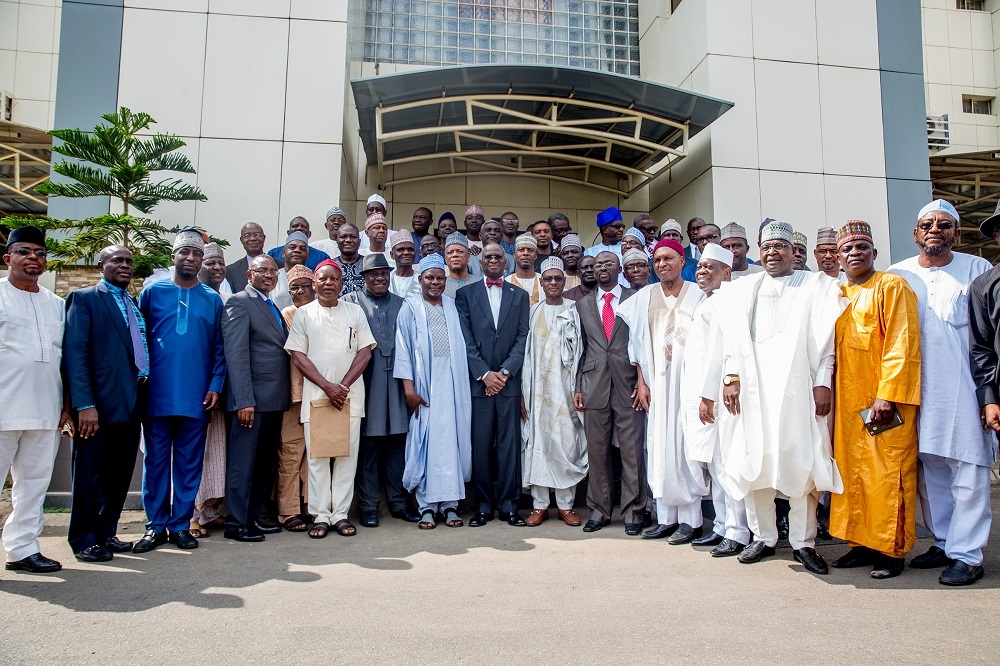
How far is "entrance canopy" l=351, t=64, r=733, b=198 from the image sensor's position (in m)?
9.04

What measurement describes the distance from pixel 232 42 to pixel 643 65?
6.84m

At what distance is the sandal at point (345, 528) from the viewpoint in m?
5.17

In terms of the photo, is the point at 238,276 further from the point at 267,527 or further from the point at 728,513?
the point at 728,513

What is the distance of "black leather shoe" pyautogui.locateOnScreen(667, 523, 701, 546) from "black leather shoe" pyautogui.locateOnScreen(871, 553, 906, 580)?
4.03 ft

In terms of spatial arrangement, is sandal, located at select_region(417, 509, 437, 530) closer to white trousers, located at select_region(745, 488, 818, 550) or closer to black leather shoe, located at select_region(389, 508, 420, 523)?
black leather shoe, located at select_region(389, 508, 420, 523)

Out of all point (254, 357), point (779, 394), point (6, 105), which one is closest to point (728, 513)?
point (779, 394)

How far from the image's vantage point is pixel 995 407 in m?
4.12

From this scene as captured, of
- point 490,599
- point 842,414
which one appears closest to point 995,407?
point 842,414

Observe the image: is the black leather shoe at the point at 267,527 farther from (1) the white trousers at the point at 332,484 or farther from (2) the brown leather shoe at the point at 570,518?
(2) the brown leather shoe at the point at 570,518

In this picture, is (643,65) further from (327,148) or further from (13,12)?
(13,12)

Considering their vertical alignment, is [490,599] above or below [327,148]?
below

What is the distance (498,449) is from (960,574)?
3157 mm

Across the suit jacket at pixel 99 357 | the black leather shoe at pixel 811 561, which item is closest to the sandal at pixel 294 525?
the suit jacket at pixel 99 357

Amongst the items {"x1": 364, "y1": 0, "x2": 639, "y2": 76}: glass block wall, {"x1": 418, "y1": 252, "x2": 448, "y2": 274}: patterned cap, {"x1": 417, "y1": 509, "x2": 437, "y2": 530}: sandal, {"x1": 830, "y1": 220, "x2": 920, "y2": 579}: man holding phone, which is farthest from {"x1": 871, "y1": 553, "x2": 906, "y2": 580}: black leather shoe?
{"x1": 364, "y1": 0, "x2": 639, "y2": 76}: glass block wall
